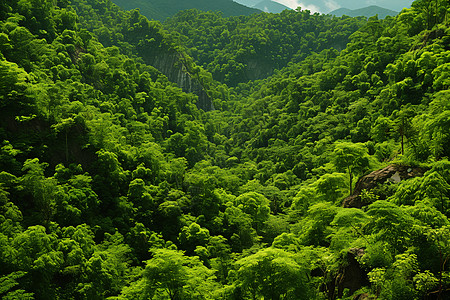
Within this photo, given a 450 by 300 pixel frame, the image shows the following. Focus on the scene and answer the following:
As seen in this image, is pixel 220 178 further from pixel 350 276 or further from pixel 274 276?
pixel 350 276

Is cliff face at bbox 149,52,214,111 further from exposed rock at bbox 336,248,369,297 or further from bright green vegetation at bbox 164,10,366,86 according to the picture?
exposed rock at bbox 336,248,369,297

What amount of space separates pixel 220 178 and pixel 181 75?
191 ft

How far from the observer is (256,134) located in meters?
81.3

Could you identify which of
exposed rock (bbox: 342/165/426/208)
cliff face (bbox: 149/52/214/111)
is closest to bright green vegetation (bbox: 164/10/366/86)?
cliff face (bbox: 149/52/214/111)

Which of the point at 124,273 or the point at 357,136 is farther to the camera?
the point at 357,136

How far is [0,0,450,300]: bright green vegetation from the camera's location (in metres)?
19.9

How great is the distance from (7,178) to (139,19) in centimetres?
9787

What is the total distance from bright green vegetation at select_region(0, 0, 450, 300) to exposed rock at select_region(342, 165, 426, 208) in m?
0.47

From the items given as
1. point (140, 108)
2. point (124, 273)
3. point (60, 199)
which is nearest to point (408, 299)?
point (124, 273)

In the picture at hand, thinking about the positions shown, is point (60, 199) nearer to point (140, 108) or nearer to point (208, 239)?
point (208, 239)

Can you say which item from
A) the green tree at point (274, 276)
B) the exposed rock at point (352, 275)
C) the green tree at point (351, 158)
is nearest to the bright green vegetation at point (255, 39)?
the green tree at point (351, 158)

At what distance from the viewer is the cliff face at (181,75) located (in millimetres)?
105375

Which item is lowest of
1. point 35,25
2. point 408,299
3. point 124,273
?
point 124,273

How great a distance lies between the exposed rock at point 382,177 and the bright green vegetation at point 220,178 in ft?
1.54
